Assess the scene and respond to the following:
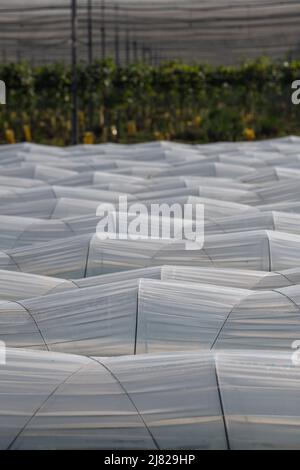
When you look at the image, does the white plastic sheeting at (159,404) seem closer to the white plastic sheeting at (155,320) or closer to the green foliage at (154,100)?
the white plastic sheeting at (155,320)

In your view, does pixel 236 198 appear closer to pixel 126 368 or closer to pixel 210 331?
pixel 210 331

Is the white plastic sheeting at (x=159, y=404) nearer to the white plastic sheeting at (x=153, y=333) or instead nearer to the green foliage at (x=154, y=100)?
the white plastic sheeting at (x=153, y=333)

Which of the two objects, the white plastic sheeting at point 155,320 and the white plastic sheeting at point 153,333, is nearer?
the white plastic sheeting at point 153,333

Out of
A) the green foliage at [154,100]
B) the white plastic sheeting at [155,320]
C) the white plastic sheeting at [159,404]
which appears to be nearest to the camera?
the white plastic sheeting at [159,404]

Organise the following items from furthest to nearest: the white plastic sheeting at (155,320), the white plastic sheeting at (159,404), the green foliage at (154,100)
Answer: the green foliage at (154,100)
the white plastic sheeting at (155,320)
the white plastic sheeting at (159,404)

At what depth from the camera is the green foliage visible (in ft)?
149

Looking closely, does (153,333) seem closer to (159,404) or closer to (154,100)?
(159,404)

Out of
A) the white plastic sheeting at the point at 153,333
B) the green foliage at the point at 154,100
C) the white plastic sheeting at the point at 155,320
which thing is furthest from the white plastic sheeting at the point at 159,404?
the green foliage at the point at 154,100

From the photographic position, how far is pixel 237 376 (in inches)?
379

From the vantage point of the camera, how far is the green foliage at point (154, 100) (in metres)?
45.3

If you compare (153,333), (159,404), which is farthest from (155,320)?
(159,404)
